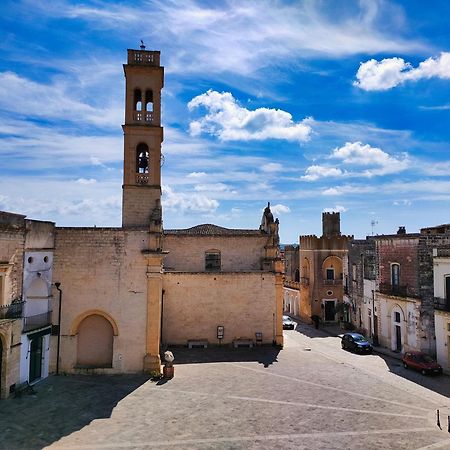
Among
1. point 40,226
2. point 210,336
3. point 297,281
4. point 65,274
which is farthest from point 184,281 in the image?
point 297,281

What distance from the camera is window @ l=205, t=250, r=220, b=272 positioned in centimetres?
3046

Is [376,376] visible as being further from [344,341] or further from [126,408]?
[126,408]

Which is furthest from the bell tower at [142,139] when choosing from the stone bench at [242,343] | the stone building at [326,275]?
the stone building at [326,275]

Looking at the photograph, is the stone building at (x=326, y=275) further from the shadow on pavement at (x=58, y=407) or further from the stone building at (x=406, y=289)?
the shadow on pavement at (x=58, y=407)

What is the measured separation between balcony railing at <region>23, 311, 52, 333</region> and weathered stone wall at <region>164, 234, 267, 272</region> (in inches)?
430

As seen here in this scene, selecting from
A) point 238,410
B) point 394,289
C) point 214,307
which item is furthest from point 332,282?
point 238,410

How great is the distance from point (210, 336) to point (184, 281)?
14.0 feet

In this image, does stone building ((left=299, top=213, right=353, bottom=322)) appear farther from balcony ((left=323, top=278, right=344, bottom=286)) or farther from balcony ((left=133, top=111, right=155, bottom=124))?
balcony ((left=133, top=111, right=155, bottom=124))

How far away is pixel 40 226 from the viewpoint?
774 inches

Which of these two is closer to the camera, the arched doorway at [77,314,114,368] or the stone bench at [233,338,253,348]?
the arched doorway at [77,314,114,368]

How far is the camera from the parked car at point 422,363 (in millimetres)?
22062

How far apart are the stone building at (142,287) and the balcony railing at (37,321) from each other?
0.78 metres

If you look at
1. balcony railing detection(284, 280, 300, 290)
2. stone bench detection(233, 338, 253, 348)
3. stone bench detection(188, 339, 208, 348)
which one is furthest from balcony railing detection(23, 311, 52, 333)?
balcony railing detection(284, 280, 300, 290)

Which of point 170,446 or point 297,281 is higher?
point 297,281
